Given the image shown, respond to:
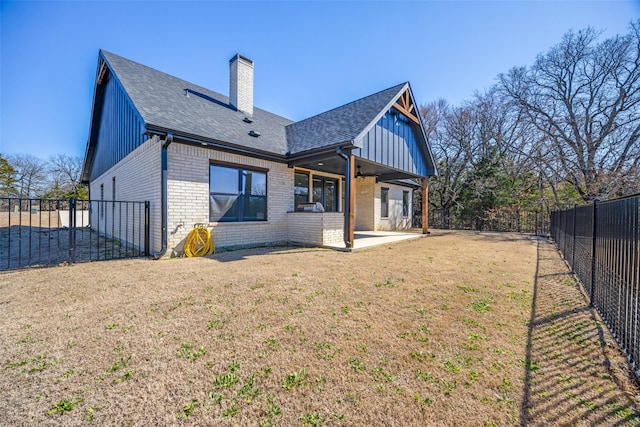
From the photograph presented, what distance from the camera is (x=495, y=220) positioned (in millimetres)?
16688

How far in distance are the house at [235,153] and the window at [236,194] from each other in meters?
0.03

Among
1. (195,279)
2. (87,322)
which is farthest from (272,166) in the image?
(87,322)

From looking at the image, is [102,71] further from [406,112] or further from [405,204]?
[405,204]

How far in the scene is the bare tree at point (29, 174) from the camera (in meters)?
28.9

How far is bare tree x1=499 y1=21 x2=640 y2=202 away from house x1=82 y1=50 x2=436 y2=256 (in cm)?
1075

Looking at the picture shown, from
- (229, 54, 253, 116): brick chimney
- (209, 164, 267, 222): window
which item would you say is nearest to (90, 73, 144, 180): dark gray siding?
(209, 164, 267, 222): window

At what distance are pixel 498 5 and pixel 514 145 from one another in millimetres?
14020

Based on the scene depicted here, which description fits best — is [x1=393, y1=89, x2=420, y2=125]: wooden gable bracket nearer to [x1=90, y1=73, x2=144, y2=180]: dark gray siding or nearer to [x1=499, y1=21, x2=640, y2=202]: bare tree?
[x1=90, y1=73, x2=144, y2=180]: dark gray siding

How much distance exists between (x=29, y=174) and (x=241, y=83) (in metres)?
36.5

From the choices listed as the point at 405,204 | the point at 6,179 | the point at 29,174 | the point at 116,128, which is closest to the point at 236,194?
the point at 116,128

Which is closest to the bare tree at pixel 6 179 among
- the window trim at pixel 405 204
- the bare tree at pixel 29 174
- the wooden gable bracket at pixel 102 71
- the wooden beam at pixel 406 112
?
the bare tree at pixel 29 174

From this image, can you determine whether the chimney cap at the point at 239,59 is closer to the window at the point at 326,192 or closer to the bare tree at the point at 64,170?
the window at the point at 326,192

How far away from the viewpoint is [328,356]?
7.58 feet

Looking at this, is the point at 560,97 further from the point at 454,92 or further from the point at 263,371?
the point at 263,371
